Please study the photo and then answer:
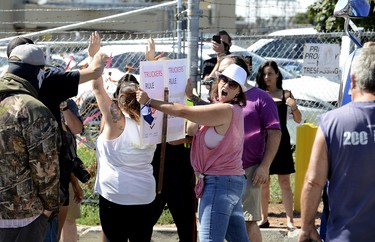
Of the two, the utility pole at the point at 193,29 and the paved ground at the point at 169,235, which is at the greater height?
the utility pole at the point at 193,29

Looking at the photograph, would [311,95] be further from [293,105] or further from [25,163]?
[25,163]

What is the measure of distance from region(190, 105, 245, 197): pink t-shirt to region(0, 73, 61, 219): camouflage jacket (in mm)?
1261

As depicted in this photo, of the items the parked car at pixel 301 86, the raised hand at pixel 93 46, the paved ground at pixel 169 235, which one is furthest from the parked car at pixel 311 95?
the raised hand at pixel 93 46

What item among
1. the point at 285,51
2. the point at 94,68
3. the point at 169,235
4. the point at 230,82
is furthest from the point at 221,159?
the point at 285,51

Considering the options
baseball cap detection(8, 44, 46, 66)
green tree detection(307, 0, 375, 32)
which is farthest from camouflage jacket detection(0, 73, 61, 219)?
green tree detection(307, 0, 375, 32)

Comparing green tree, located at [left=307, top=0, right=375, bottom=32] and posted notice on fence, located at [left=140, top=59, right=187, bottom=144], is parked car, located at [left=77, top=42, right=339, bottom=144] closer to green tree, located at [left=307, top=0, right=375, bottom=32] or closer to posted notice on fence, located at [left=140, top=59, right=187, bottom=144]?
green tree, located at [left=307, top=0, right=375, bottom=32]

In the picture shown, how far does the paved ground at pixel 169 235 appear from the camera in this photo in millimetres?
7426

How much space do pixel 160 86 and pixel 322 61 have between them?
3866 millimetres

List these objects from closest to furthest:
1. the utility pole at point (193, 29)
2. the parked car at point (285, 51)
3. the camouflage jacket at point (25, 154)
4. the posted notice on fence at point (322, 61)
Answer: the camouflage jacket at point (25, 154), the utility pole at point (193, 29), the posted notice on fence at point (322, 61), the parked car at point (285, 51)

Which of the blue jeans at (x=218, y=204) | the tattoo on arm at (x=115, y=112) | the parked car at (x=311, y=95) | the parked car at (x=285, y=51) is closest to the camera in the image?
the blue jeans at (x=218, y=204)

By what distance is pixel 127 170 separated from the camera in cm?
542

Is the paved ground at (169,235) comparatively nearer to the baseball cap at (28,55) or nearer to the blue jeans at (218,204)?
the blue jeans at (218,204)

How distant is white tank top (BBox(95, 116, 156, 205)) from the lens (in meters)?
5.38

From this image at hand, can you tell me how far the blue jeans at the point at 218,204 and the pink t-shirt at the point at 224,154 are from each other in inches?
2.0
